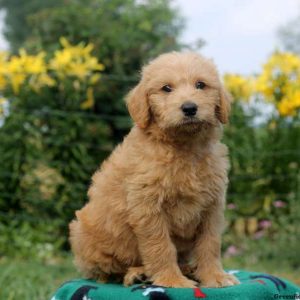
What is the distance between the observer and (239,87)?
8625 millimetres

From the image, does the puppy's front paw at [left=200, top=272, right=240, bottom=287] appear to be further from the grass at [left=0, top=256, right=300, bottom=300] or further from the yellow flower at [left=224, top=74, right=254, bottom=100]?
the yellow flower at [left=224, top=74, right=254, bottom=100]

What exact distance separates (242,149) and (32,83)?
10.4 ft

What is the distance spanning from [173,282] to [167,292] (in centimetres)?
15

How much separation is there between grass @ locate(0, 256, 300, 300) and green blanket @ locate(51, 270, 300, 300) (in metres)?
1.85

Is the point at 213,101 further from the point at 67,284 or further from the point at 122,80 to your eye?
the point at 122,80

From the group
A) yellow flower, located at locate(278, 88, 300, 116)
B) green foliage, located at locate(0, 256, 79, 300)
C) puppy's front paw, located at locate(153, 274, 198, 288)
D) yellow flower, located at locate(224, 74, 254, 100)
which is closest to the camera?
puppy's front paw, located at locate(153, 274, 198, 288)

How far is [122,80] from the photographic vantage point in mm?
8359

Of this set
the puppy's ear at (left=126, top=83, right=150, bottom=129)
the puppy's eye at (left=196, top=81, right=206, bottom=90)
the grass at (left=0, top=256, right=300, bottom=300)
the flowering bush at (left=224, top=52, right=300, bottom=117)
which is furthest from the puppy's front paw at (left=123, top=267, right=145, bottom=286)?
the flowering bush at (left=224, top=52, right=300, bottom=117)

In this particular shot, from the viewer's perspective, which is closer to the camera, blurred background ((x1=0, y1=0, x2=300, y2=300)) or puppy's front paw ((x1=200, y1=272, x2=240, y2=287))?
puppy's front paw ((x1=200, y1=272, x2=240, y2=287))

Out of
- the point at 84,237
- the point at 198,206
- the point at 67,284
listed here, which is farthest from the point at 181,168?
the point at 67,284

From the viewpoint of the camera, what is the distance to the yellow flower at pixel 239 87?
8609mm

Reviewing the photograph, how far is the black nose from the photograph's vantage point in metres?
3.53

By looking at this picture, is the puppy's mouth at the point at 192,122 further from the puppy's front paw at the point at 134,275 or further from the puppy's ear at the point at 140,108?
the puppy's front paw at the point at 134,275

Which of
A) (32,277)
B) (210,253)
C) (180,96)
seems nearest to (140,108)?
(180,96)
